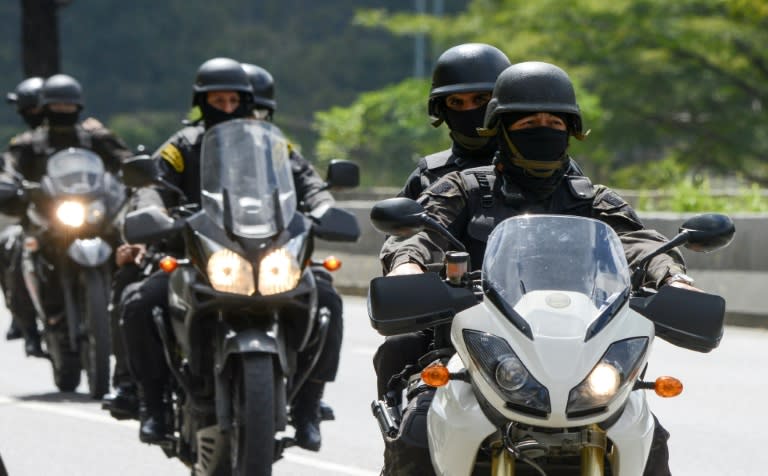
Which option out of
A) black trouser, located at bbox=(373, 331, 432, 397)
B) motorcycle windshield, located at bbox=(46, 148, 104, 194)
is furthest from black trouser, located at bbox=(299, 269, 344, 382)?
motorcycle windshield, located at bbox=(46, 148, 104, 194)

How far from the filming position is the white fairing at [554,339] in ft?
13.4

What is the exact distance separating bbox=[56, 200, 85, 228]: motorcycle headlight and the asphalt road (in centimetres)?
112

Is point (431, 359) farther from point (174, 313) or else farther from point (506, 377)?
point (174, 313)

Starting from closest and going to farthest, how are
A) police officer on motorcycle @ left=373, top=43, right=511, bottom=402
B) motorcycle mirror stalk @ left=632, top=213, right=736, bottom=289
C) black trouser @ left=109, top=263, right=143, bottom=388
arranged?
motorcycle mirror stalk @ left=632, top=213, right=736, bottom=289, police officer on motorcycle @ left=373, top=43, right=511, bottom=402, black trouser @ left=109, top=263, right=143, bottom=388

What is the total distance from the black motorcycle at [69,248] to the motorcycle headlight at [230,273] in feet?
13.4

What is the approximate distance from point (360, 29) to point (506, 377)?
76281mm

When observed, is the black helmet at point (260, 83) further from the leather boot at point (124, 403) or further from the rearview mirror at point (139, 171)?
the rearview mirror at point (139, 171)

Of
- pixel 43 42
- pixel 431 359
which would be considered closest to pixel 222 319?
pixel 431 359

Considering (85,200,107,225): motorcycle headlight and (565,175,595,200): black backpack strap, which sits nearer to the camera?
(565,175,595,200): black backpack strap

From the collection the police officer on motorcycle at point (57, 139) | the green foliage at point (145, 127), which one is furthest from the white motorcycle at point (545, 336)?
the green foliage at point (145, 127)

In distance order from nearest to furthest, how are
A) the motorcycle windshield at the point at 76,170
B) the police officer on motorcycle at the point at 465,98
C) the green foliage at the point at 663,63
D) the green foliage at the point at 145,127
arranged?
1. the police officer on motorcycle at the point at 465,98
2. the motorcycle windshield at the point at 76,170
3. the green foliage at the point at 663,63
4. the green foliage at the point at 145,127

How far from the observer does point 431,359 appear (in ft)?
16.6

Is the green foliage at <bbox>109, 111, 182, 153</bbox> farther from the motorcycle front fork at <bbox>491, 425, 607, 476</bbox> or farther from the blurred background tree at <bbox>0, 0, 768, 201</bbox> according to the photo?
the motorcycle front fork at <bbox>491, 425, 607, 476</bbox>

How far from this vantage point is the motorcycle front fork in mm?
4184
